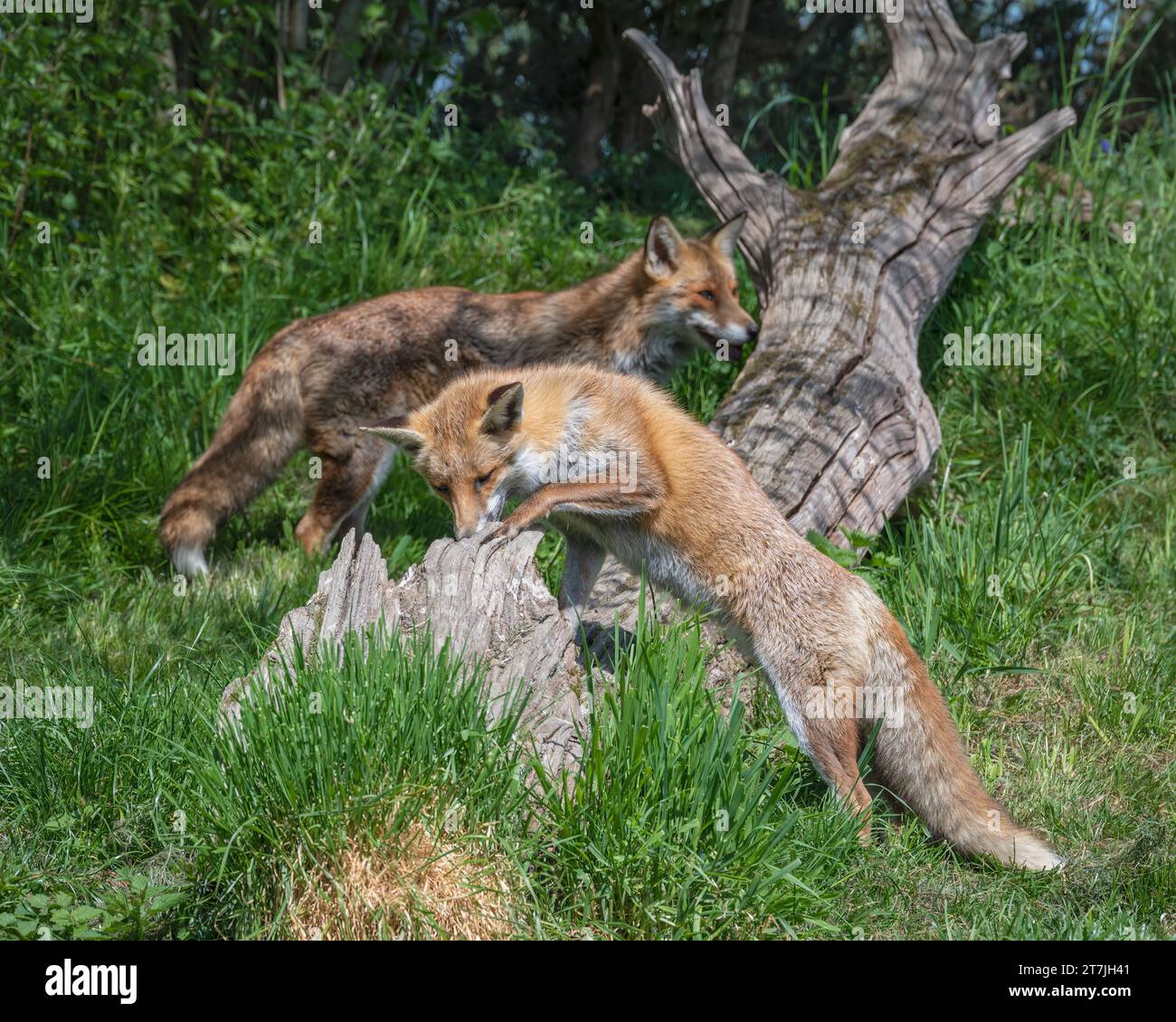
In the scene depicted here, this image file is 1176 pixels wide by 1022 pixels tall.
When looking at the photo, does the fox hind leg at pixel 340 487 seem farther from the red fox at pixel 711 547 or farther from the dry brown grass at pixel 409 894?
the dry brown grass at pixel 409 894

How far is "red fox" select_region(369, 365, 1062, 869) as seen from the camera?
14.9 feet

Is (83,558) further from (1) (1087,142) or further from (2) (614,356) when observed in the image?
(1) (1087,142)

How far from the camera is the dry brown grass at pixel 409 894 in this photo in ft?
11.0

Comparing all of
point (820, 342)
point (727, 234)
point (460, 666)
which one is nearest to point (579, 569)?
point (460, 666)

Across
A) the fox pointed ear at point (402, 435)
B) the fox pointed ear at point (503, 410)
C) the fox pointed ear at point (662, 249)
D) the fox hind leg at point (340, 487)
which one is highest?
the fox pointed ear at point (662, 249)

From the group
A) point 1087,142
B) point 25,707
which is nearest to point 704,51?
point 1087,142

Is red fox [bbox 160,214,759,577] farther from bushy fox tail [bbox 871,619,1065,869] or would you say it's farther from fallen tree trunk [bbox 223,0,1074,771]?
bushy fox tail [bbox 871,619,1065,869]

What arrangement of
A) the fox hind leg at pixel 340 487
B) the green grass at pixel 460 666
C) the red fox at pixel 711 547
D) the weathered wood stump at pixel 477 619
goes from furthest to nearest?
the fox hind leg at pixel 340 487, the red fox at pixel 711 547, the weathered wood stump at pixel 477 619, the green grass at pixel 460 666

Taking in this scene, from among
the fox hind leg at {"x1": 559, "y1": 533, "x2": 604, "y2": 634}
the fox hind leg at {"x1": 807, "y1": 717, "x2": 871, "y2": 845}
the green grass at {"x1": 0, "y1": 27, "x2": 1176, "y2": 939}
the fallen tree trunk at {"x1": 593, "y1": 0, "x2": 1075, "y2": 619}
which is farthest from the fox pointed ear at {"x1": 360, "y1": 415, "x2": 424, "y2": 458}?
the fox hind leg at {"x1": 807, "y1": 717, "x2": 871, "y2": 845}

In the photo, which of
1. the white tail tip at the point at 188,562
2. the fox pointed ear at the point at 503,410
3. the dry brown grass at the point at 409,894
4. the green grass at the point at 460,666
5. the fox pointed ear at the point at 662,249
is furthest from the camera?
the fox pointed ear at the point at 662,249

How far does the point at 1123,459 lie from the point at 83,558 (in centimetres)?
639

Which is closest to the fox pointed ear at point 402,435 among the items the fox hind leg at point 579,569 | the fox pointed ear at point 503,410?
the fox pointed ear at point 503,410

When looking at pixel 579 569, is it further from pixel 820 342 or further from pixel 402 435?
pixel 820 342

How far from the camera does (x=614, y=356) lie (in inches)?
315
